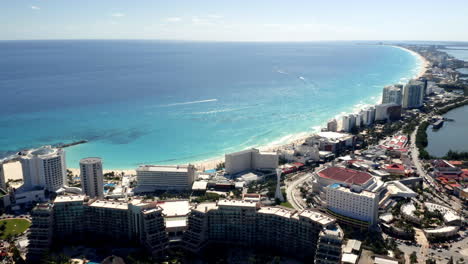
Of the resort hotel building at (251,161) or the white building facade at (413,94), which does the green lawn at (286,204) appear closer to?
the resort hotel building at (251,161)

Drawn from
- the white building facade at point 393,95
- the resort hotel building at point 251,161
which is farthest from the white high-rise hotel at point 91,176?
the white building facade at point 393,95

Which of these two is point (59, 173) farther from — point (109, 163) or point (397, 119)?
point (397, 119)

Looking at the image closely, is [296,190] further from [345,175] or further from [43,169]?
[43,169]

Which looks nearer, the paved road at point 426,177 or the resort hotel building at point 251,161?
the paved road at point 426,177

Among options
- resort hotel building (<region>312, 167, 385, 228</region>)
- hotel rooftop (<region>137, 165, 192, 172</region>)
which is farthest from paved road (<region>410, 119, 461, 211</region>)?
hotel rooftop (<region>137, 165, 192, 172</region>)

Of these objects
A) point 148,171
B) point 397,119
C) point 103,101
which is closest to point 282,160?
point 148,171

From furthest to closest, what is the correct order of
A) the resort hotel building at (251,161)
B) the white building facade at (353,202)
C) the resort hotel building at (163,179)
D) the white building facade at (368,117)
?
the white building facade at (368,117), the resort hotel building at (251,161), the resort hotel building at (163,179), the white building facade at (353,202)
